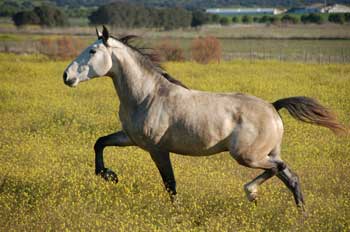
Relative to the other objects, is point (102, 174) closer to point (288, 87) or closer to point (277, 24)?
point (288, 87)

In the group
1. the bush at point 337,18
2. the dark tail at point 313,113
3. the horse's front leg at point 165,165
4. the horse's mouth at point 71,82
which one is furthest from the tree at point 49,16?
the dark tail at point 313,113

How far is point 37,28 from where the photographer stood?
292 ft

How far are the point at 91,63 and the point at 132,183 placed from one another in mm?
2025

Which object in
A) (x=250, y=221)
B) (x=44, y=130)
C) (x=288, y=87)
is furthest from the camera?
(x=288, y=87)

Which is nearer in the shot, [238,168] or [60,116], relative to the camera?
[238,168]

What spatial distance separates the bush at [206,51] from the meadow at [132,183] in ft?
62.7

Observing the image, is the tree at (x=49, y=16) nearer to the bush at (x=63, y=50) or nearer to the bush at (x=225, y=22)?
the bush at (x=225, y=22)

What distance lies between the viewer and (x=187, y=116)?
8594mm

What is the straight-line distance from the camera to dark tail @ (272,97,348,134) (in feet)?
28.8

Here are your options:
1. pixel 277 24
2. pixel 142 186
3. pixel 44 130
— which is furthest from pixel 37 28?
pixel 142 186

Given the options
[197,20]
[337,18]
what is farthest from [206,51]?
[197,20]

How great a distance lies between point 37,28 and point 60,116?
7546 cm

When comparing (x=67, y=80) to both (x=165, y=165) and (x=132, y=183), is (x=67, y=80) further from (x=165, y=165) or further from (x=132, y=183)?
(x=132, y=183)

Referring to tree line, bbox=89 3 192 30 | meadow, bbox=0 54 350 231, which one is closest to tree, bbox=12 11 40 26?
tree line, bbox=89 3 192 30
